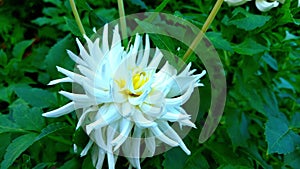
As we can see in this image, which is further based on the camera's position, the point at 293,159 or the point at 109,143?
the point at 293,159

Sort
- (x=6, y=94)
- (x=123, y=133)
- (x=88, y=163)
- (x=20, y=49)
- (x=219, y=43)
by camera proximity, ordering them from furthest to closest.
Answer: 1. (x=20, y=49)
2. (x=6, y=94)
3. (x=219, y=43)
4. (x=88, y=163)
5. (x=123, y=133)

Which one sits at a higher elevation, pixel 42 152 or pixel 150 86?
pixel 150 86

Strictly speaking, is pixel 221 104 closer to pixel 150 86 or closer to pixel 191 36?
pixel 191 36

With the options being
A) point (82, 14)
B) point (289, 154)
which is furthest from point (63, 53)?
point (82, 14)

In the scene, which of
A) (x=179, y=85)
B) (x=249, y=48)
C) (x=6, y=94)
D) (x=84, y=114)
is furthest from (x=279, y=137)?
(x=6, y=94)

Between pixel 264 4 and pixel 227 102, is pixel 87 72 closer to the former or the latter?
pixel 264 4
